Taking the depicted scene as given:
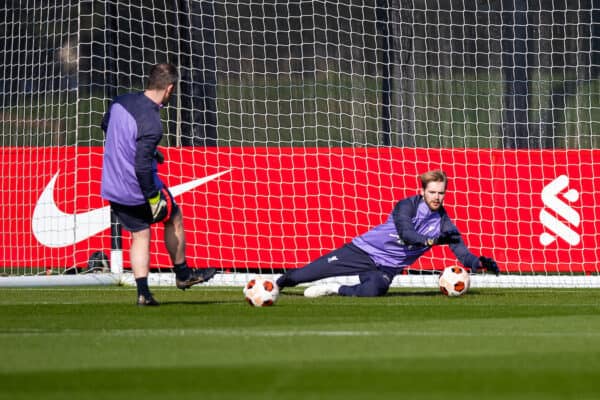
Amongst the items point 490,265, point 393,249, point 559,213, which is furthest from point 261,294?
point 559,213

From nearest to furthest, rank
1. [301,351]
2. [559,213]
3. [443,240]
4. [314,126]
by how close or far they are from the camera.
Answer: [301,351] → [443,240] → [559,213] → [314,126]

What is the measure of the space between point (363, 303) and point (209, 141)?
6.65 m

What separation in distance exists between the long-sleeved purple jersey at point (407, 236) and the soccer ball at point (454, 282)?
15 cm

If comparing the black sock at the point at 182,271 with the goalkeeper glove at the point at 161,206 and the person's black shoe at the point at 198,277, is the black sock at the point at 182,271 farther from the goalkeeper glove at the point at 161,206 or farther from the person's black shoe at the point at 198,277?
the goalkeeper glove at the point at 161,206

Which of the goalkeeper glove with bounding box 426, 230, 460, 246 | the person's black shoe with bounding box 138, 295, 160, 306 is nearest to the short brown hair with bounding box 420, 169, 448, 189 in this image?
the goalkeeper glove with bounding box 426, 230, 460, 246

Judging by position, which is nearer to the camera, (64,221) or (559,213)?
(559,213)

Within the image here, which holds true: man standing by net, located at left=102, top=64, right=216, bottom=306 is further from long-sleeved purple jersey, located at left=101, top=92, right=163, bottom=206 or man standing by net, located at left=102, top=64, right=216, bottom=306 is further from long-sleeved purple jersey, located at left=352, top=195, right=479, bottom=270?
long-sleeved purple jersey, located at left=352, top=195, right=479, bottom=270

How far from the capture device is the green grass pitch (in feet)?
15.0

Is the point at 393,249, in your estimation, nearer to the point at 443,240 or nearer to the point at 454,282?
the point at 454,282

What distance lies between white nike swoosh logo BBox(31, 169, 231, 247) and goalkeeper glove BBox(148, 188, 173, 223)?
15.7 feet

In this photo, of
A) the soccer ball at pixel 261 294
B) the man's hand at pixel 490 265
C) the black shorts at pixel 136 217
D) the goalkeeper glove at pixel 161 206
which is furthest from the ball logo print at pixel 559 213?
the black shorts at pixel 136 217

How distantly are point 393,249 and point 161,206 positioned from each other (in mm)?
2493

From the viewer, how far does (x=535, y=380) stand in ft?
15.8

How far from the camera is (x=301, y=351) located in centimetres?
578
